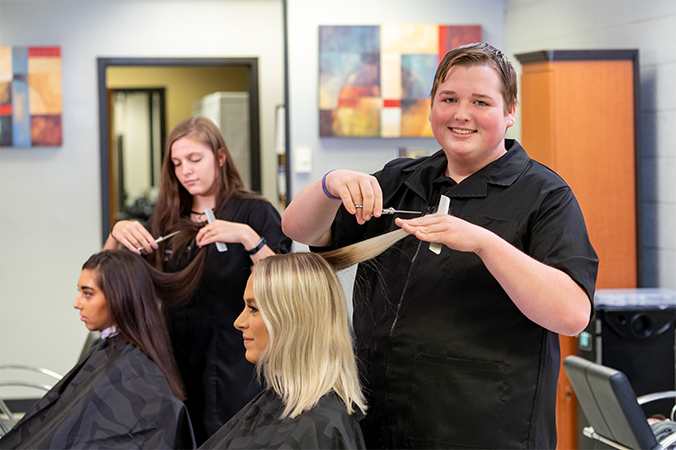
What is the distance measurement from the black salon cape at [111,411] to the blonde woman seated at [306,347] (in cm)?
63

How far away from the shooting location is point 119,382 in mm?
2115

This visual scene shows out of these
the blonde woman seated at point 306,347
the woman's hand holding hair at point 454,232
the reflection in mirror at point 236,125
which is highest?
the reflection in mirror at point 236,125

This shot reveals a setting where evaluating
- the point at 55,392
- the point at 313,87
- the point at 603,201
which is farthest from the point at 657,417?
the point at 313,87

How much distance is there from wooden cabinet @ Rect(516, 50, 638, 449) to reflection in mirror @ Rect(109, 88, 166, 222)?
218 inches

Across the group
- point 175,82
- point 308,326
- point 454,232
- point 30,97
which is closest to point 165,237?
point 308,326

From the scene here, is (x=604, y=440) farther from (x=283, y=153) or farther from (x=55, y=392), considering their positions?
(x=283, y=153)

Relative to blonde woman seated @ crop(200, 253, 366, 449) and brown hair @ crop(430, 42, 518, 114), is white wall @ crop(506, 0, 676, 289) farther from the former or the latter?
blonde woman seated @ crop(200, 253, 366, 449)

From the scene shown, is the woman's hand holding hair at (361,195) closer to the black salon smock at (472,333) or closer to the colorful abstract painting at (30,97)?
the black salon smock at (472,333)

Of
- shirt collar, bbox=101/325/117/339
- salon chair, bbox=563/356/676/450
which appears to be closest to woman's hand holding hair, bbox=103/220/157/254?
shirt collar, bbox=101/325/117/339

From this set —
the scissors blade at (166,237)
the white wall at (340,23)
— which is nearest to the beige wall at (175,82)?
the white wall at (340,23)

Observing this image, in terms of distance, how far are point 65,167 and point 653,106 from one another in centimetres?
344

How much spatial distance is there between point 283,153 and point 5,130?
1736mm

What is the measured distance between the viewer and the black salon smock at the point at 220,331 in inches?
92.1

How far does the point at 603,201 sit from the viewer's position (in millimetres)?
3250
